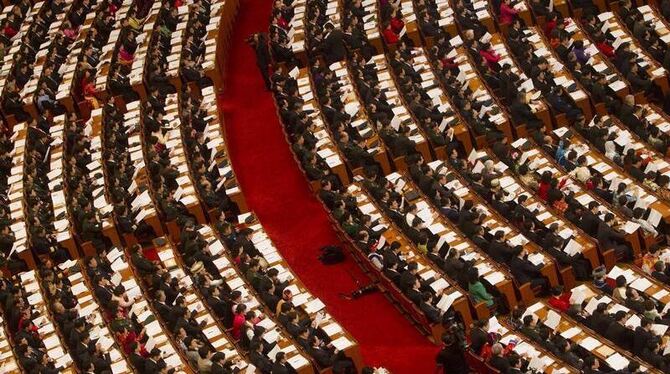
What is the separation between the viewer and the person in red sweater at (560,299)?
56.0ft

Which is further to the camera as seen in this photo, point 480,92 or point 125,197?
point 480,92

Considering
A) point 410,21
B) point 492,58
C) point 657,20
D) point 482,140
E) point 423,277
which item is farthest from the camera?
point 410,21

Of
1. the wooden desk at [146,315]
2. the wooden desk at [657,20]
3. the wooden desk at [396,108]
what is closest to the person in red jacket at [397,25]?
the wooden desk at [396,108]

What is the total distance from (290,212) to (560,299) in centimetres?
599

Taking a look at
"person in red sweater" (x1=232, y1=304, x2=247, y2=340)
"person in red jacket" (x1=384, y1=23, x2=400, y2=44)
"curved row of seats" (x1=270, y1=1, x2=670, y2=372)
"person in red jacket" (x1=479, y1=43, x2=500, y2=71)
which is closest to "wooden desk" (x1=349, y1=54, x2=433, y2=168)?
"curved row of seats" (x1=270, y1=1, x2=670, y2=372)

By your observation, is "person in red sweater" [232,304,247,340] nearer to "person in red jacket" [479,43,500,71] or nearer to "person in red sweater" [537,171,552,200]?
"person in red sweater" [537,171,552,200]

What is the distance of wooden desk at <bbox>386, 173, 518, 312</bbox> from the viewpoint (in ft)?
57.5

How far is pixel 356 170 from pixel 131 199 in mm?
4040

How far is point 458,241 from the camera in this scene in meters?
18.8

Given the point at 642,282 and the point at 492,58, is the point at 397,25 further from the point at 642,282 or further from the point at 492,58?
the point at 642,282

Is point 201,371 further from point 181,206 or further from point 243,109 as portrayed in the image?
point 243,109

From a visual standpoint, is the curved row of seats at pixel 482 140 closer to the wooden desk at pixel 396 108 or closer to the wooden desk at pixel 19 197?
the wooden desk at pixel 396 108

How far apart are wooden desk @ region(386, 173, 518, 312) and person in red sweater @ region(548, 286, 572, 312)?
575 millimetres

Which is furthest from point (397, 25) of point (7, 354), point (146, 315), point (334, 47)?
point (7, 354)
